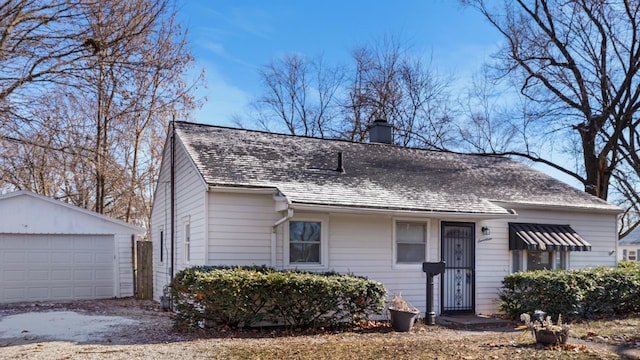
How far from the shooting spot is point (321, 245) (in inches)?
436

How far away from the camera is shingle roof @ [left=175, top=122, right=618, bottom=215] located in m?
11.1

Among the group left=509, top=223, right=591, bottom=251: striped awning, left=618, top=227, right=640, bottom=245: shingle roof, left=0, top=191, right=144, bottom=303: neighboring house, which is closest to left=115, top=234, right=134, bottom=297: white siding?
left=0, top=191, right=144, bottom=303: neighboring house

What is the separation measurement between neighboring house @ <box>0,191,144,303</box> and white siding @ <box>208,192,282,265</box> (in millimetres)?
6944

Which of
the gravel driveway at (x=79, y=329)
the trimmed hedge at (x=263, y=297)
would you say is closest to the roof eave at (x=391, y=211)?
the trimmed hedge at (x=263, y=297)

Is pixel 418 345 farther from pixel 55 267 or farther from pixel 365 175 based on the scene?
pixel 55 267

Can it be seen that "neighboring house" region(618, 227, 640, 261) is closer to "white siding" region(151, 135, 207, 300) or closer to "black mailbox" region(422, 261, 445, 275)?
"black mailbox" region(422, 261, 445, 275)

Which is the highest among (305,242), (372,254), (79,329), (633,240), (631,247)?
(305,242)

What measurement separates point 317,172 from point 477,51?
1497cm

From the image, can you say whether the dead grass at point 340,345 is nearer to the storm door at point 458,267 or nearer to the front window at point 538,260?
the storm door at point 458,267

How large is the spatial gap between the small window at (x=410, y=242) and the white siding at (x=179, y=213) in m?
4.18

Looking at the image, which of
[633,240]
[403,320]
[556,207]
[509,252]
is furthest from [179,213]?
[633,240]

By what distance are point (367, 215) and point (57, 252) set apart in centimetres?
946

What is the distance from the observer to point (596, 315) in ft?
39.0

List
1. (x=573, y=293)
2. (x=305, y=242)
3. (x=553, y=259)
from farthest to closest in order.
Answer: (x=553, y=259) < (x=573, y=293) < (x=305, y=242)
